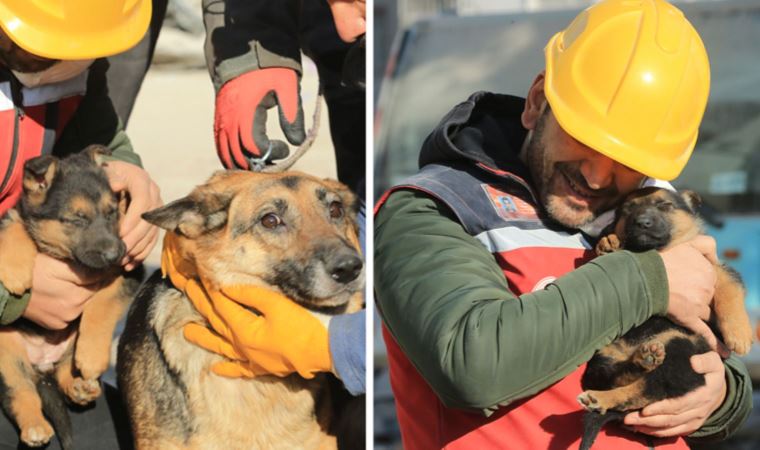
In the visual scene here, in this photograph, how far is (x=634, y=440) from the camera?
2.73m

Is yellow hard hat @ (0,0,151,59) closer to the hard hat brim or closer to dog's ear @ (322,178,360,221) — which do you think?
dog's ear @ (322,178,360,221)

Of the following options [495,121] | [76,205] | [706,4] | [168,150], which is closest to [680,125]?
[495,121]

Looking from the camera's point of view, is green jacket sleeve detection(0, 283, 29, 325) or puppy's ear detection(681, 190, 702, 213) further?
puppy's ear detection(681, 190, 702, 213)

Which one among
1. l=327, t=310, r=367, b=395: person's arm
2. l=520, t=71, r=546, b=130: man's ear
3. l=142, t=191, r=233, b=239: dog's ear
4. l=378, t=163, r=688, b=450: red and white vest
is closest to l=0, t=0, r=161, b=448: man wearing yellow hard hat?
l=142, t=191, r=233, b=239: dog's ear

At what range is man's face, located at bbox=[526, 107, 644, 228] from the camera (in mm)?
Answer: 2742

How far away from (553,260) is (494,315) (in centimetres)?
34

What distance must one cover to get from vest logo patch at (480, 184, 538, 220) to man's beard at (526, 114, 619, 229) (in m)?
0.05

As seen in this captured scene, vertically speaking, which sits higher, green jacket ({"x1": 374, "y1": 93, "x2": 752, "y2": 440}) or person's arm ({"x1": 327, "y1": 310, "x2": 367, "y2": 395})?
green jacket ({"x1": 374, "y1": 93, "x2": 752, "y2": 440})

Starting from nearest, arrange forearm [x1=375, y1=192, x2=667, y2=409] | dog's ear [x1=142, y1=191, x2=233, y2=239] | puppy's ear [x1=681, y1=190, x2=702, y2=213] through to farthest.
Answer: forearm [x1=375, y1=192, x2=667, y2=409], dog's ear [x1=142, y1=191, x2=233, y2=239], puppy's ear [x1=681, y1=190, x2=702, y2=213]

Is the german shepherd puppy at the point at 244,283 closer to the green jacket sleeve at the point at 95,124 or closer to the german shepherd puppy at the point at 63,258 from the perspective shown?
the german shepherd puppy at the point at 63,258

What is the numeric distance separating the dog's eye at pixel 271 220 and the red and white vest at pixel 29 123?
54 centimetres

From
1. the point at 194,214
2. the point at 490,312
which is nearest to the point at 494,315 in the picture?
the point at 490,312

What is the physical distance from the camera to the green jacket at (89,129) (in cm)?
288

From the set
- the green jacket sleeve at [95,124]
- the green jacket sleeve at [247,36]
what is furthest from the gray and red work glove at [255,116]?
the green jacket sleeve at [95,124]
